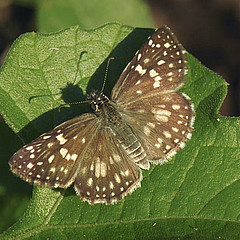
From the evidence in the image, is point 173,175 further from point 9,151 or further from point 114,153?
point 9,151

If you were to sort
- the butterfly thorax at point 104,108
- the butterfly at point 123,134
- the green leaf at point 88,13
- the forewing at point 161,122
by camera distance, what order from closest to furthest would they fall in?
the butterfly at point 123,134
the forewing at point 161,122
the butterfly thorax at point 104,108
the green leaf at point 88,13

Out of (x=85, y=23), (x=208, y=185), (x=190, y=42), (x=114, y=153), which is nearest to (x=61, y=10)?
(x=85, y=23)

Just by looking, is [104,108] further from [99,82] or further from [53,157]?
[53,157]

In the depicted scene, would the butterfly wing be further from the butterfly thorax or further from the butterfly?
the butterfly thorax

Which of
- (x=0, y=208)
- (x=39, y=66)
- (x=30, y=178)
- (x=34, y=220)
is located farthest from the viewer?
(x=0, y=208)

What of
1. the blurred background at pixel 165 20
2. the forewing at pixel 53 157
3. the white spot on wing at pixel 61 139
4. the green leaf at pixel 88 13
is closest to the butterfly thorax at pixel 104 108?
the forewing at pixel 53 157

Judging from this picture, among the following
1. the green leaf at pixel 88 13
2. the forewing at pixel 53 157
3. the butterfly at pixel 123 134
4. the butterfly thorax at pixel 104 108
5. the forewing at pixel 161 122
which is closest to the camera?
the forewing at pixel 53 157

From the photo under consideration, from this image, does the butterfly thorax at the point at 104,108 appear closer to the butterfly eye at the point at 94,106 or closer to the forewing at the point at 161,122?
the butterfly eye at the point at 94,106
